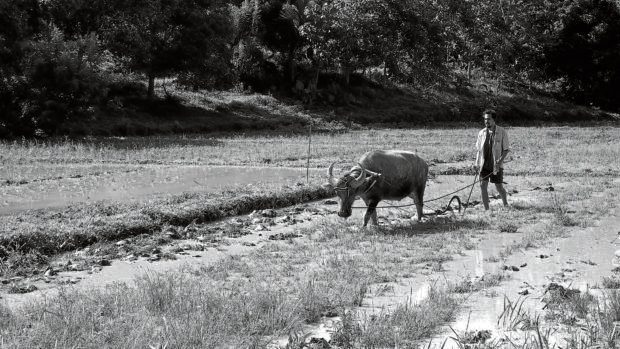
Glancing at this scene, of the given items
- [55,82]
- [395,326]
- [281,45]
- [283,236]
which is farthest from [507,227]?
[281,45]

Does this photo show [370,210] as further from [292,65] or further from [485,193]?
[292,65]

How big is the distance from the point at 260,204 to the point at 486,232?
4.43 meters

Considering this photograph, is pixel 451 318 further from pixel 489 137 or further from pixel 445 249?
pixel 489 137

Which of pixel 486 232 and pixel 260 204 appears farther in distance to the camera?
pixel 260 204

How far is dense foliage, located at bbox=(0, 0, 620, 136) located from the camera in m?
25.7

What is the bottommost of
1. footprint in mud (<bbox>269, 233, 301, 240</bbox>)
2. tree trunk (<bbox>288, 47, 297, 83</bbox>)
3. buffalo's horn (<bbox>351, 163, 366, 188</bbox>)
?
footprint in mud (<bbox>269, 233, 301, 240</bbox>)

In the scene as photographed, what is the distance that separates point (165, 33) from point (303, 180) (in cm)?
1798

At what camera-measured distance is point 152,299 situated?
5.92 metres

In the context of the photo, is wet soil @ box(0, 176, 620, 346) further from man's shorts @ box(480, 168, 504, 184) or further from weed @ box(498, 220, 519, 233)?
man's shorts @ box(480, 168, 504, 184)

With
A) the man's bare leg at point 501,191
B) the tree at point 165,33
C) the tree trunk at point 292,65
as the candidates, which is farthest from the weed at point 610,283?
the tree trunk at point 292,65

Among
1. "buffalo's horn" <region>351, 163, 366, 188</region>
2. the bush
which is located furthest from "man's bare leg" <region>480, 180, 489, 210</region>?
the bush

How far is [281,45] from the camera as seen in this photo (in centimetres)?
3728

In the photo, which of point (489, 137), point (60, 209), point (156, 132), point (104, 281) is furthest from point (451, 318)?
point (156, 132)

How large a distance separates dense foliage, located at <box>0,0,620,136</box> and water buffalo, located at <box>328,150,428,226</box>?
17277 millimetres
